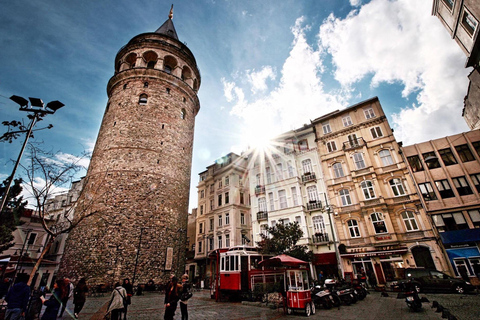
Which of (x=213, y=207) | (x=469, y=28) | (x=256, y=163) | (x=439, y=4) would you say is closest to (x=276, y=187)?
(x=256, y=163)

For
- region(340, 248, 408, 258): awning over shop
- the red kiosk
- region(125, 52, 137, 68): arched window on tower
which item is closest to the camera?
the red kiosk

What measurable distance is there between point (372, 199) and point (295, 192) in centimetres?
723

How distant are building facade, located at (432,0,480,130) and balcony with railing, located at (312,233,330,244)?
16984 millimetres

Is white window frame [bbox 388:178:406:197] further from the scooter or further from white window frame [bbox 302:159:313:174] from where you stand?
the scooter

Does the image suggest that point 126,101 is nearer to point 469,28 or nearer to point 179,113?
point 179,113

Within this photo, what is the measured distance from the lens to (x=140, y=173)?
754 inches

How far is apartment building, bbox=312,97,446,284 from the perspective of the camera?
17.5 m

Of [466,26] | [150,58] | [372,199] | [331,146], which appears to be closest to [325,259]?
[372,199]

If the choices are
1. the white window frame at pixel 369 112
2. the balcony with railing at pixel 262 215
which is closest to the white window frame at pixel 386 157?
the white window frame at pixel 369 112

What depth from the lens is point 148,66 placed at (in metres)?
25.5

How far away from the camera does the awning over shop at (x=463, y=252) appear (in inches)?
619

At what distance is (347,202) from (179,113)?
765 inches

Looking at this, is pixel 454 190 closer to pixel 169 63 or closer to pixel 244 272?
pixel 244 272

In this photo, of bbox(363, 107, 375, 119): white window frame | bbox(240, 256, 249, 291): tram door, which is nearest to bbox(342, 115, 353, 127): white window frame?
bbox(363, 107, 375, 119): white window frame
